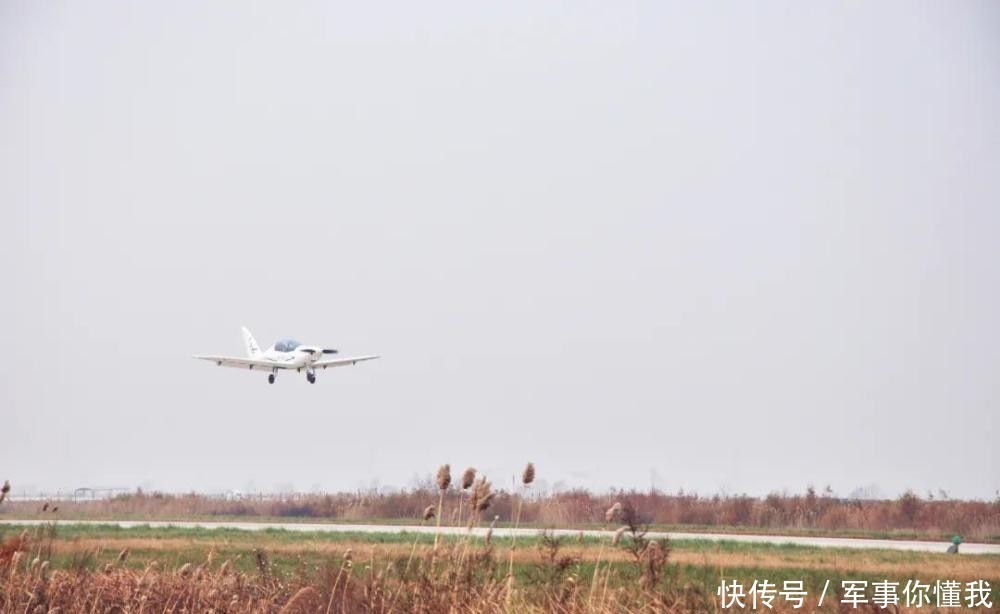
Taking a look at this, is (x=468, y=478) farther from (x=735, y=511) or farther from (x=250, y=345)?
(x=250, y=345)

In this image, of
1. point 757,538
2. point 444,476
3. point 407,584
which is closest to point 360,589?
point 407,584

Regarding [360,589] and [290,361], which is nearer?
[360,589]

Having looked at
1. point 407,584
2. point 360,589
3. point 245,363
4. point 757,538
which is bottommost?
point 757,538

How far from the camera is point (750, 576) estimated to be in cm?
2344

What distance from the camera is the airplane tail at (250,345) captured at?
238ft

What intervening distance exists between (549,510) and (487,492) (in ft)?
106

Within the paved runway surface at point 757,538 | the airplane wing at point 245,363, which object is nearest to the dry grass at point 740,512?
the paved runway surface at point 757,538

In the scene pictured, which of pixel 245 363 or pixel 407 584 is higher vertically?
pixel 245 363

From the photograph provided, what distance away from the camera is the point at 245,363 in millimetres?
62156

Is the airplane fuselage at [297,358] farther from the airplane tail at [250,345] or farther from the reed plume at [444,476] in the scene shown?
the reed plume at [444,476]

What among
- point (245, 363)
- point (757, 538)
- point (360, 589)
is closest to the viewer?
point (360, 589)

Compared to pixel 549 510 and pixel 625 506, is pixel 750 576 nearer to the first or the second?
pixel 625 506

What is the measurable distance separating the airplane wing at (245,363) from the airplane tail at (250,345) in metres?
8.50

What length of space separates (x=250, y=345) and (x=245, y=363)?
11279 millimetres
